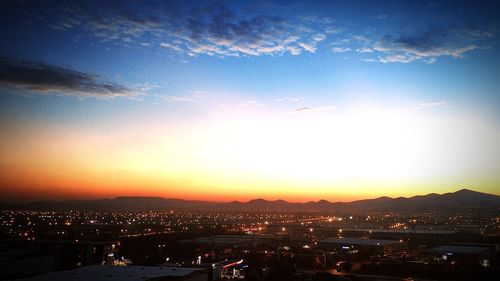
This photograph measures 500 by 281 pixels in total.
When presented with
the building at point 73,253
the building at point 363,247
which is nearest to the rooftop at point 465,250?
the building at point 363,247

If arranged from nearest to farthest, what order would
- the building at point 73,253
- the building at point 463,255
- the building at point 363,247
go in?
the building at point 73,253, the building at point 463,255, the building at point 363,247

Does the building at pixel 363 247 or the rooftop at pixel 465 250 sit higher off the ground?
the rooftop at pixel 465 250

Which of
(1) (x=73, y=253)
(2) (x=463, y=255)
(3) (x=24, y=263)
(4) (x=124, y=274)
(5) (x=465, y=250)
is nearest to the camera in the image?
(4) (x=124, y=274)

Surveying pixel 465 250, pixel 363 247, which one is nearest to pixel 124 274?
pixel 363 247

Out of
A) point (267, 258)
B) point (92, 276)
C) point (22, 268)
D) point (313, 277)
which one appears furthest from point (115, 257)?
point (313, 277)

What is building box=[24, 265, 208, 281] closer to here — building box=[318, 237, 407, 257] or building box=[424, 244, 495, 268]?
building box=[318, 237, 407, 257]

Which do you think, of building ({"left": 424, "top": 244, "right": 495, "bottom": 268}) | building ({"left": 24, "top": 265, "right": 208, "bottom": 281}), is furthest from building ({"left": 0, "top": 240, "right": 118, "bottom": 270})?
building ({"left": 424, "top": 244, "right": 495, "bottom": 268})

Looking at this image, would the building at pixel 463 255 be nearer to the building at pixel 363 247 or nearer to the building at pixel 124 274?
the building at pixel 363 247

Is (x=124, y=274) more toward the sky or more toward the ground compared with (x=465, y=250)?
more toward the sky

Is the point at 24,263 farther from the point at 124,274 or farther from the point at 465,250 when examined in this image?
the point at 465,250
